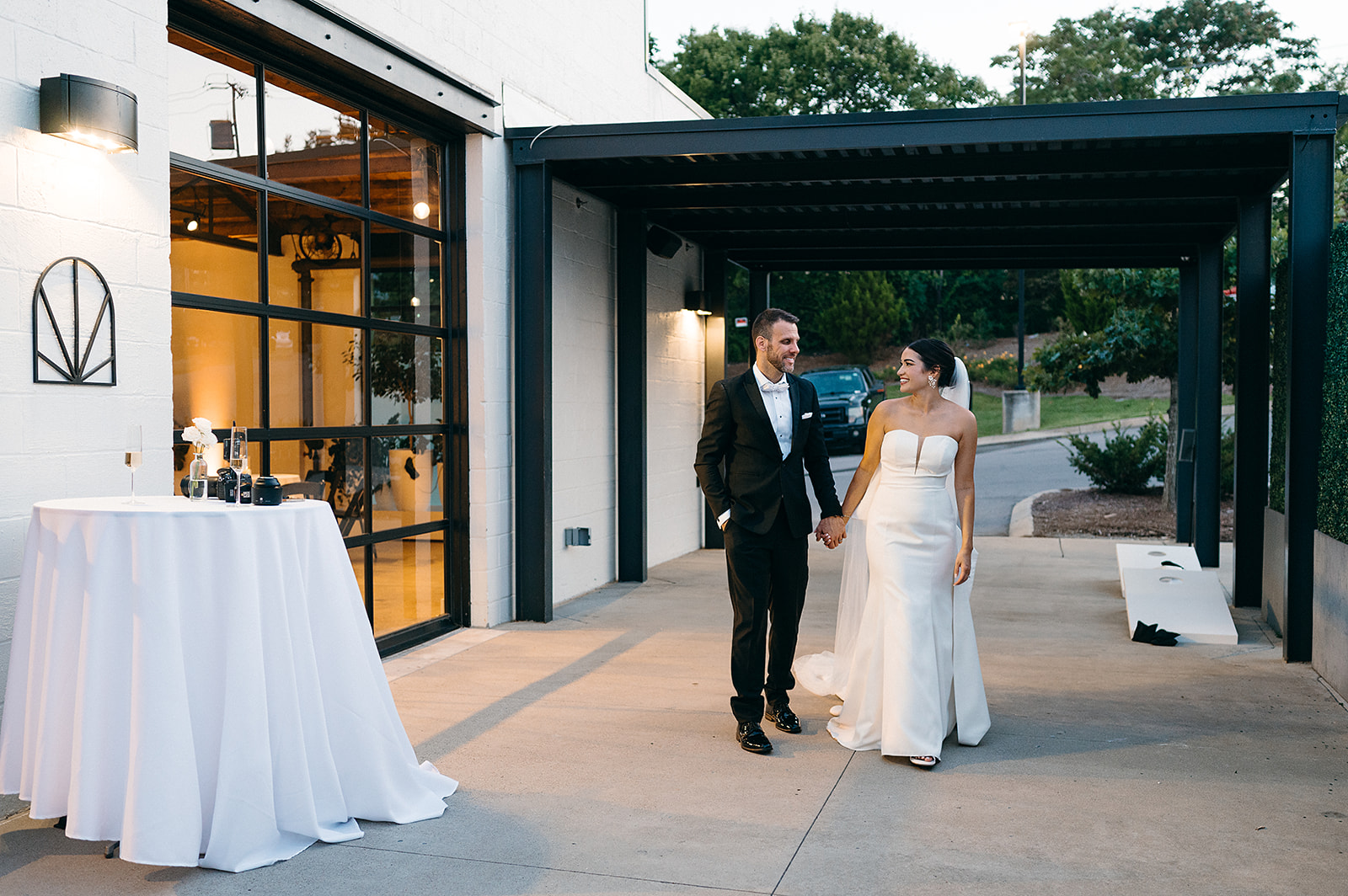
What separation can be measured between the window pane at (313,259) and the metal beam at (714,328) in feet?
19.7

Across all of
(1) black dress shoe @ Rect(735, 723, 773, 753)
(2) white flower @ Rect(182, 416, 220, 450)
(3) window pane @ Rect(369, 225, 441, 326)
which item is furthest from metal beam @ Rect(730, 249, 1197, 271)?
(2) white flower @ Rect(182, 416, 220, 450)

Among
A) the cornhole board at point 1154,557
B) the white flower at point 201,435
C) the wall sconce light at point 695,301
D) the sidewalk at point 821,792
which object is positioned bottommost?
the sidewalk at point 821,792

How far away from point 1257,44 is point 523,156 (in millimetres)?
33760

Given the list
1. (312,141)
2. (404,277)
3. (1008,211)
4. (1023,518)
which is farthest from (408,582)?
(1023,518)

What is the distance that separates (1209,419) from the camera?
10227mm

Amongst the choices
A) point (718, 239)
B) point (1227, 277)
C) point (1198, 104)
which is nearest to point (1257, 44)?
point (1227, 277)

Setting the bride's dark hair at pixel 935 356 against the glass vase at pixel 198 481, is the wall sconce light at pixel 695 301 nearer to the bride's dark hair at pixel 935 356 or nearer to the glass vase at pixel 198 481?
the bride's dark hair at pixel 935 356

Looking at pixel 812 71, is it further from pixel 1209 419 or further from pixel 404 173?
pixel 404 173

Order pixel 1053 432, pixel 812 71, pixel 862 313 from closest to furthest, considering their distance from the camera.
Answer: pixel 1053 432, pixel 812 71, pixel 862 313

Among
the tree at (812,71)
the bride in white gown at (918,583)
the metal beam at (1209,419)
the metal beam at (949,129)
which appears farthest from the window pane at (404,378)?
the tree at (812,71)

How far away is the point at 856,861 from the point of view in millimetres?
3518

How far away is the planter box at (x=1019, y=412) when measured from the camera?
3000 cm

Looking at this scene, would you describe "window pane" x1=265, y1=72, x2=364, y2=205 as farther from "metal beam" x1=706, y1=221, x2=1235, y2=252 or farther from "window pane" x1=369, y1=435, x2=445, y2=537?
"metal beam" x1=706, y1=221, x2=1235, y2=252

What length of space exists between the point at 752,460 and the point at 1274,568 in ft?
15.5
